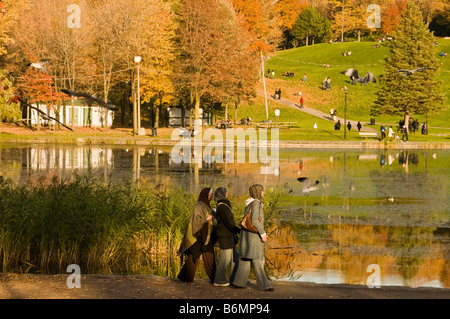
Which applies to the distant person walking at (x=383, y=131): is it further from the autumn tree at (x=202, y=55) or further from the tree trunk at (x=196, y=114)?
the tree trunk at (x=196, y=114)

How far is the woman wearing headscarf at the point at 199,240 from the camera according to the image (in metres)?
10.7

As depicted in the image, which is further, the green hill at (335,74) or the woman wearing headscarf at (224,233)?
the green hill at (335,74)

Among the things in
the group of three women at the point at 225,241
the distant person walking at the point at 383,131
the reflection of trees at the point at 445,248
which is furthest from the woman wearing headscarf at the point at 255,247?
the distant person walking at the point at 383,131

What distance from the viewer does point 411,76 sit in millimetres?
67875

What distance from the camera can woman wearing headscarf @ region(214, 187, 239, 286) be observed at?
Answer: 34.7ft

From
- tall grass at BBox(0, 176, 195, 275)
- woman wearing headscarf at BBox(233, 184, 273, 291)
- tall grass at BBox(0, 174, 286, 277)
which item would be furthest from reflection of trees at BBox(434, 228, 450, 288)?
tall grass at BBox(0, 176, 195, 275)

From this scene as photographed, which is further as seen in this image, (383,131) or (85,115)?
(85,115)

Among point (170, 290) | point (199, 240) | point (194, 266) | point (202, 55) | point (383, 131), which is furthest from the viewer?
point (202, 55)

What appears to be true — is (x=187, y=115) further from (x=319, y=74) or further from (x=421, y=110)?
(x=319, y=74)

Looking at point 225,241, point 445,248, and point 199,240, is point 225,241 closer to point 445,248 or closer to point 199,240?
point 199,240

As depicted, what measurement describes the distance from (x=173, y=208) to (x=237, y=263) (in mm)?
4598

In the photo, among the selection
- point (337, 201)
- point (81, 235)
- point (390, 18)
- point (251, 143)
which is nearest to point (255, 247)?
point (81, 235)

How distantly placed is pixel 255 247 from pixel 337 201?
12132 millimetres
